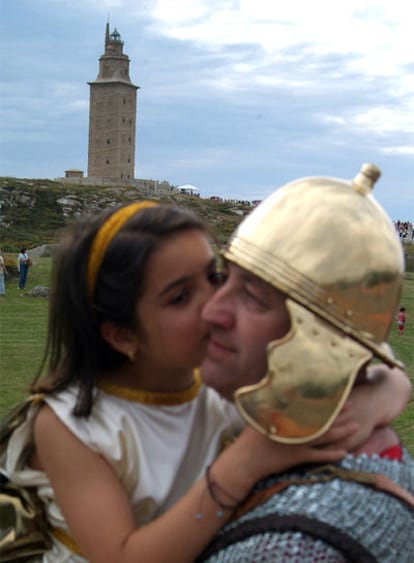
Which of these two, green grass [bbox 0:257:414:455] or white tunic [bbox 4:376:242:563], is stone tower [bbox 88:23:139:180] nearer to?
green grass [bbox 0:257:414:455]

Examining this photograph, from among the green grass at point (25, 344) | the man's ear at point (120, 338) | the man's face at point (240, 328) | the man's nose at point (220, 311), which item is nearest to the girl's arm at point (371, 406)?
the man's face at point (240, 328)

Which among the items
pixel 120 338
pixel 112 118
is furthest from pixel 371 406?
pixel 112 118

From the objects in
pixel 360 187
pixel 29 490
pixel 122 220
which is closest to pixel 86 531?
pixel 29 490

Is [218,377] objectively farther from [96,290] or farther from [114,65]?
[114,65]

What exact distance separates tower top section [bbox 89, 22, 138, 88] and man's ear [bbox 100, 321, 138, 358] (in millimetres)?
99478

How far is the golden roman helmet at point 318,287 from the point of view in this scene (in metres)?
1.84

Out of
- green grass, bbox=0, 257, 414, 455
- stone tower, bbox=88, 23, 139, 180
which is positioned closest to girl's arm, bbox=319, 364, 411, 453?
green grass, bbox=0, 257, 414, 455

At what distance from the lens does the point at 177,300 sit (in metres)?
2.21

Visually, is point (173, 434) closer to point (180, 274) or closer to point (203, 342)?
point (203, 342)

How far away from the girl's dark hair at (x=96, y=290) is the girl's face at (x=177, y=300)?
0.03 m

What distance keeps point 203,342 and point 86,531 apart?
0.57 meters

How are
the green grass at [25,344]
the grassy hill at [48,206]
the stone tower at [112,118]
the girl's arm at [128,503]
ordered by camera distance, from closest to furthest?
1. the girl's arm at [128,503]
2. the green grass at [25,344]
3. the grassy hill at [48,206]
4. the stone tower at [112,118]

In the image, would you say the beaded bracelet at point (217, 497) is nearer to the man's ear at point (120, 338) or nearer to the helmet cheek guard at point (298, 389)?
the helmet cheek guard at point (298, 389)

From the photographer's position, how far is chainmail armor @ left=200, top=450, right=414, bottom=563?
5.94 ft
